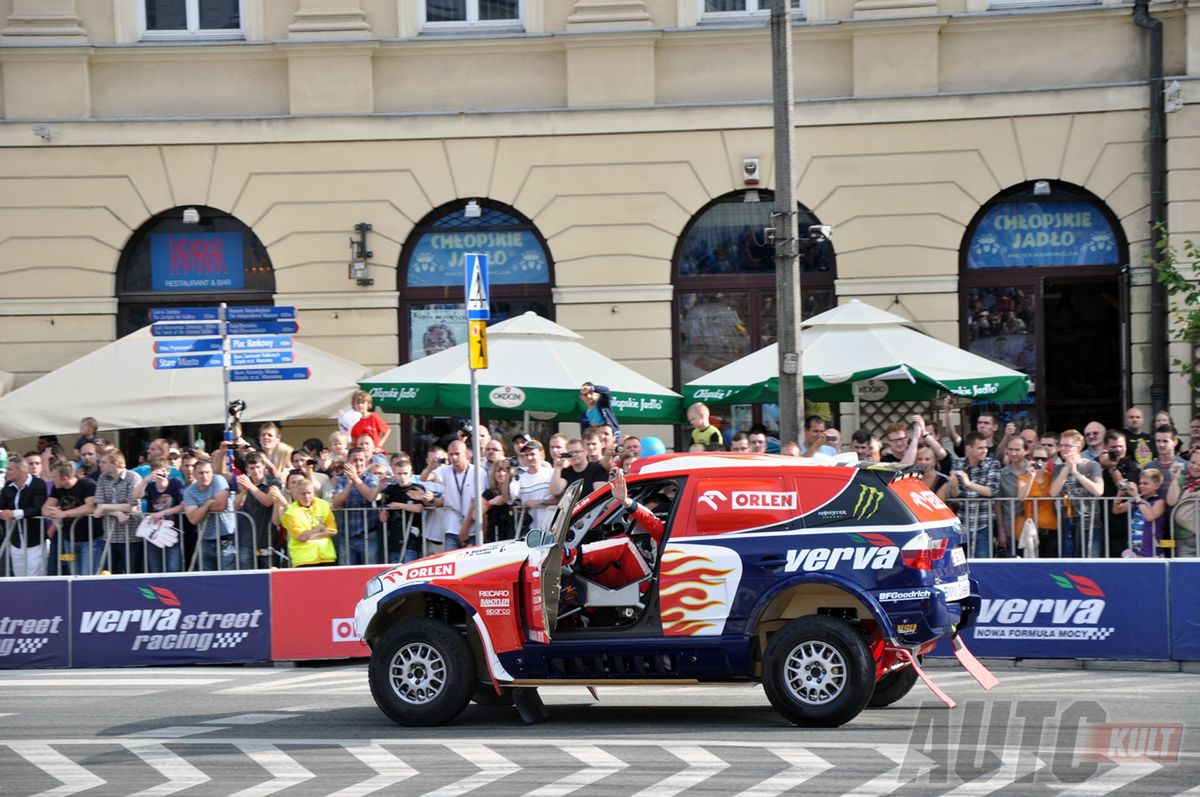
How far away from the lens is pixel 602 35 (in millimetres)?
21109

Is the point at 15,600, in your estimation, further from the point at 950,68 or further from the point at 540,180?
the point at 950,68

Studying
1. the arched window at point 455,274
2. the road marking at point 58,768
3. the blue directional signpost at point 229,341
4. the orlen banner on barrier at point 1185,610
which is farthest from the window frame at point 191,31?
the orlen banner on barrier at point 1185,610

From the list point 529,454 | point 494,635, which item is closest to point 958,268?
point 529,454

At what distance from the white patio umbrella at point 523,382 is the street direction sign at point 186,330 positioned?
231 cm

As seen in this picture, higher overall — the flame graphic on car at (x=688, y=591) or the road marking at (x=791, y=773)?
the flame graphic on car at (x=688, y=591)

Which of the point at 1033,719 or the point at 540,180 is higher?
the point at 540,180

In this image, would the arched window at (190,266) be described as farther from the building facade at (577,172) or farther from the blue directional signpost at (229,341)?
the blue directional signpost at (229,341)

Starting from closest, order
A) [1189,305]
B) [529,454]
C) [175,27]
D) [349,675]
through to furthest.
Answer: [349,675] → [529,454] → [1189,305] → [175,27]

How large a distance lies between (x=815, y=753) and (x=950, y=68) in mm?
13662

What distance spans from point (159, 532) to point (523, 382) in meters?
4.23

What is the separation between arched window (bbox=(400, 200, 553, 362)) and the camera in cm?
2158

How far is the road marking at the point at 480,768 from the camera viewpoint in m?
8.61

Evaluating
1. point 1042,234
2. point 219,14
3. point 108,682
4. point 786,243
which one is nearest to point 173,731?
point 108,682

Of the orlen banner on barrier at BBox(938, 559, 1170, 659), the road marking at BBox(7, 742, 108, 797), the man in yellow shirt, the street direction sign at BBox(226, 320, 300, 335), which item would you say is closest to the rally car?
the road marking at BBox(7, 742, 108, 797)
